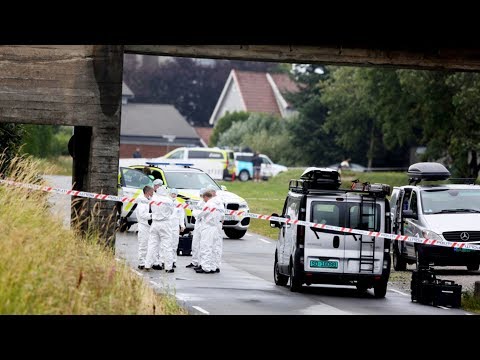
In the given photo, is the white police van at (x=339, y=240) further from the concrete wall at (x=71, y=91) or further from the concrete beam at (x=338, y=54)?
the concrete wall at (x=71, y=91)

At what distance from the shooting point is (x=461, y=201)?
2866 centimetres

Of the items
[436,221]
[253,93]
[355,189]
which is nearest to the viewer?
[355,189]

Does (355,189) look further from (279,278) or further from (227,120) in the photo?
(227,120)

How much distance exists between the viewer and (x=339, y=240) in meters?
22.4

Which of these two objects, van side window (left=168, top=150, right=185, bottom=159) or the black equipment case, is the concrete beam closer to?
the black equipment case

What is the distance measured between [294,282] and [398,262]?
7015 mm

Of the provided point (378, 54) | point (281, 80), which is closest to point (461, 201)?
point (378, 54)

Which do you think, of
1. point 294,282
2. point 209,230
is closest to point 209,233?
point 209,230

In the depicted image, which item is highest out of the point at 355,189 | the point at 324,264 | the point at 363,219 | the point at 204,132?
the point at 204,132

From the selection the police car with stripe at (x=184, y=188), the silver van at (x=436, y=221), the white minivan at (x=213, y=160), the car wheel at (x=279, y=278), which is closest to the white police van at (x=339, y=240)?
the car wheel at (x=279, y=278)

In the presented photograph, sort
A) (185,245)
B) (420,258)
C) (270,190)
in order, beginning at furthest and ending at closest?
(270,190), (185,245), (420,258)

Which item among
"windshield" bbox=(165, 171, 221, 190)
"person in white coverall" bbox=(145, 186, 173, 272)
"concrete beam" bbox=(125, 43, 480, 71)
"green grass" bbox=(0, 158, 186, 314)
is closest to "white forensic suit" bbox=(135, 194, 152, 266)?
"person in white coverall" bbox=(145, 186, 173, 272)

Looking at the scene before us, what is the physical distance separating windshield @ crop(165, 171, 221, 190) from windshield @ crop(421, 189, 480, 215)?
6.93 metres
